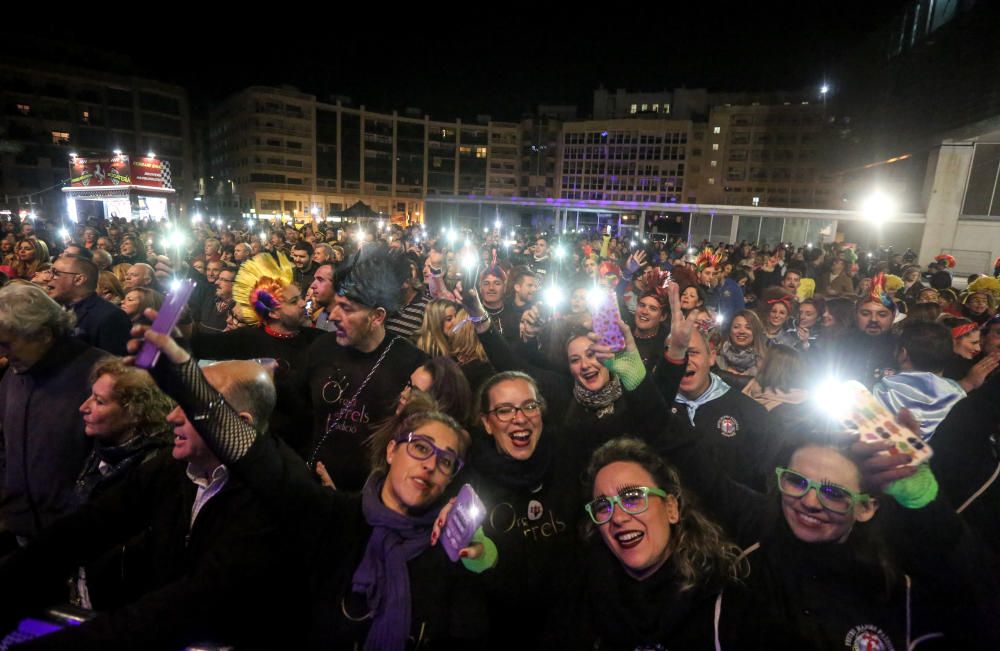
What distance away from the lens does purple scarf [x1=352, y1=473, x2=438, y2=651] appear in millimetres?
2008

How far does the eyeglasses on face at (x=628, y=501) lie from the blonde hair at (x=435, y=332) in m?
2.20

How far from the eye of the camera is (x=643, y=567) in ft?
7.00

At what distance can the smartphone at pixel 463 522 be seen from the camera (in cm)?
197

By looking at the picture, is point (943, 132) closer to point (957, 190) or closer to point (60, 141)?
point (957, 190)

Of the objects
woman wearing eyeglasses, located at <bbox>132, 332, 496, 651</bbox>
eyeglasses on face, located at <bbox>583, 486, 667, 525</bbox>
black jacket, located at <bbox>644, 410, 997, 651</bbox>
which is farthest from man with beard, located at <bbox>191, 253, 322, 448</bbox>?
black jacket, located at <bbox>644, 410, 997, 651</bbox>

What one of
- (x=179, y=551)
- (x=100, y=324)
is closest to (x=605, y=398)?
(x=179, y=551)

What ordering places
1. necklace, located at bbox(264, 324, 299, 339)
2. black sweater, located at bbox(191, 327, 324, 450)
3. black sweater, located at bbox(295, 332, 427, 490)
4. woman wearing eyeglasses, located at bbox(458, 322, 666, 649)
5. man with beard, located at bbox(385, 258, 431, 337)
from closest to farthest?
woman wearing eyeglasses, located at bbox(458, 322, 666, 649)
black sweater, located at bbox(295, 332, 427, 490)
black sweater, located at bbox(191, 327, 324, 450)
necklace, located at bbox(264, 324, 299, 339)
man with beard, located at bbox(385, 258, 431, 337)

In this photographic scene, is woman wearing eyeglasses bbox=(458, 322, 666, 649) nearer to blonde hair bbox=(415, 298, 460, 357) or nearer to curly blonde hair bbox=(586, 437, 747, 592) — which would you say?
curly blonde hair bbox=(586, 437, 747, 592)

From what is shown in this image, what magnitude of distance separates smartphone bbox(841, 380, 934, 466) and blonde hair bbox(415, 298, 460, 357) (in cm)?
279

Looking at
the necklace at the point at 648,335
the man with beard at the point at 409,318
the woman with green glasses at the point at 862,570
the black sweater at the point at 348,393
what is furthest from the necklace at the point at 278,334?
the woman with green glasses at the point at 862,570

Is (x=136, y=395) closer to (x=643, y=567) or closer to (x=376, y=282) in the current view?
(x=376, y=282)

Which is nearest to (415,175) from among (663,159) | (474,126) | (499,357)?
(474,126)

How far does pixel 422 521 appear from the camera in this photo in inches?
86.0

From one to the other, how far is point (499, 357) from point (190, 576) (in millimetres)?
2797
